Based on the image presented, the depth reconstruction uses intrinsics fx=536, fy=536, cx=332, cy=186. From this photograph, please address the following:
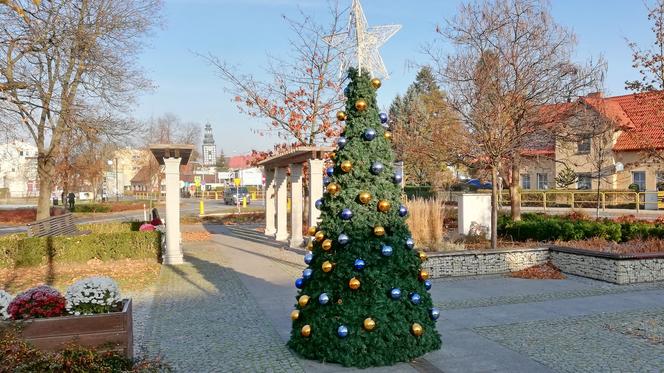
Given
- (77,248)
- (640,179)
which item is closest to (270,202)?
(77,248)

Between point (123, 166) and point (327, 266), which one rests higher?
point (123, 166)

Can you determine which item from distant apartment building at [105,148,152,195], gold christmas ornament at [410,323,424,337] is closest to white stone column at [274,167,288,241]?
distant apartment building at [105,148,152,195]

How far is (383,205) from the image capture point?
551cm

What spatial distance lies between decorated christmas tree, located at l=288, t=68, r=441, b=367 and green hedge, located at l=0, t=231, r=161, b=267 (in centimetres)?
912

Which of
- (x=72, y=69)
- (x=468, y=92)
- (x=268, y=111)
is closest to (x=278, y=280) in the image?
(x=468, y=92)

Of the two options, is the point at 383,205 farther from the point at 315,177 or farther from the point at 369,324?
the point at 315,177

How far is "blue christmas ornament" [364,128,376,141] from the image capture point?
5602 millimetres

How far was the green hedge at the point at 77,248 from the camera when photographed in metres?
12.6

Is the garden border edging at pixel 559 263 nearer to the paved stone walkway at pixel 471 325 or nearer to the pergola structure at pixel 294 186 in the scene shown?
the paved stone walkway at pixel 471 325

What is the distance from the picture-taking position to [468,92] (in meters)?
13.3

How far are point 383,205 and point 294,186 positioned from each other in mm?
11497

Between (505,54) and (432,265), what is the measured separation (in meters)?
6.19

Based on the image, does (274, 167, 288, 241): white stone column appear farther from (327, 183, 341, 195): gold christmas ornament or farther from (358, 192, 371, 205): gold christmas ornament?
(358, 192, 371, 205): gold christmas ornament

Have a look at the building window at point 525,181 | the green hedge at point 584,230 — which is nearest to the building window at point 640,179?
the building window at point 525,181
